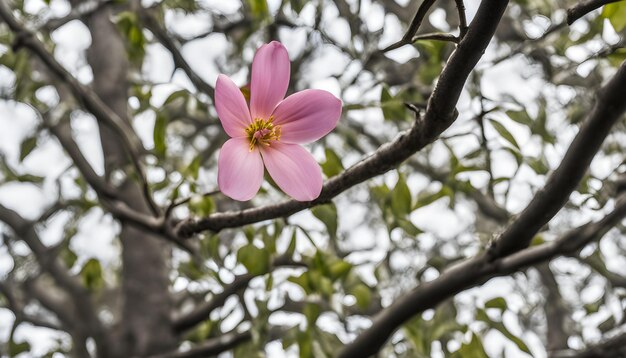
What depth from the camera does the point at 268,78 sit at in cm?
59

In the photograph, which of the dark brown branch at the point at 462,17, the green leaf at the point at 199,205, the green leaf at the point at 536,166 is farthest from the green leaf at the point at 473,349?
the dark brown branch at the point at 462,17

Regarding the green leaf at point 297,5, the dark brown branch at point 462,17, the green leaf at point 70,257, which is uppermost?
the dark brown branch at point 462,17

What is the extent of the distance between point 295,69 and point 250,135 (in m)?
1.25

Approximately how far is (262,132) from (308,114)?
0.14 feet

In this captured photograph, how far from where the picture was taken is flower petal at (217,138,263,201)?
57 centimetres

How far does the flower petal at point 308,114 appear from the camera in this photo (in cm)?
59

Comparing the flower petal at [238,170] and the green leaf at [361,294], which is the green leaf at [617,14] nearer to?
the flower petal at [238,170]

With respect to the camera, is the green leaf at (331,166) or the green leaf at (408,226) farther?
the green leaf at (408,226)

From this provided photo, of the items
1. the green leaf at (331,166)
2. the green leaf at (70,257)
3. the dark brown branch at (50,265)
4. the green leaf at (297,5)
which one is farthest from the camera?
the dark brown branch at (50,265)

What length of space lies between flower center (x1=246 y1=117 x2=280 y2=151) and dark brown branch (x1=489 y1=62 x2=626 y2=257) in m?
0.30

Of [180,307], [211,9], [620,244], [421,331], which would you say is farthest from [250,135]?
[620,244]

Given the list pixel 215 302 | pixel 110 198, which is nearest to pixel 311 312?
pixel 215 302

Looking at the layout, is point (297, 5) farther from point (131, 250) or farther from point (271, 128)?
point (131, 250)

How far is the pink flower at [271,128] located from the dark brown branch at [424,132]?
0.18 ft
